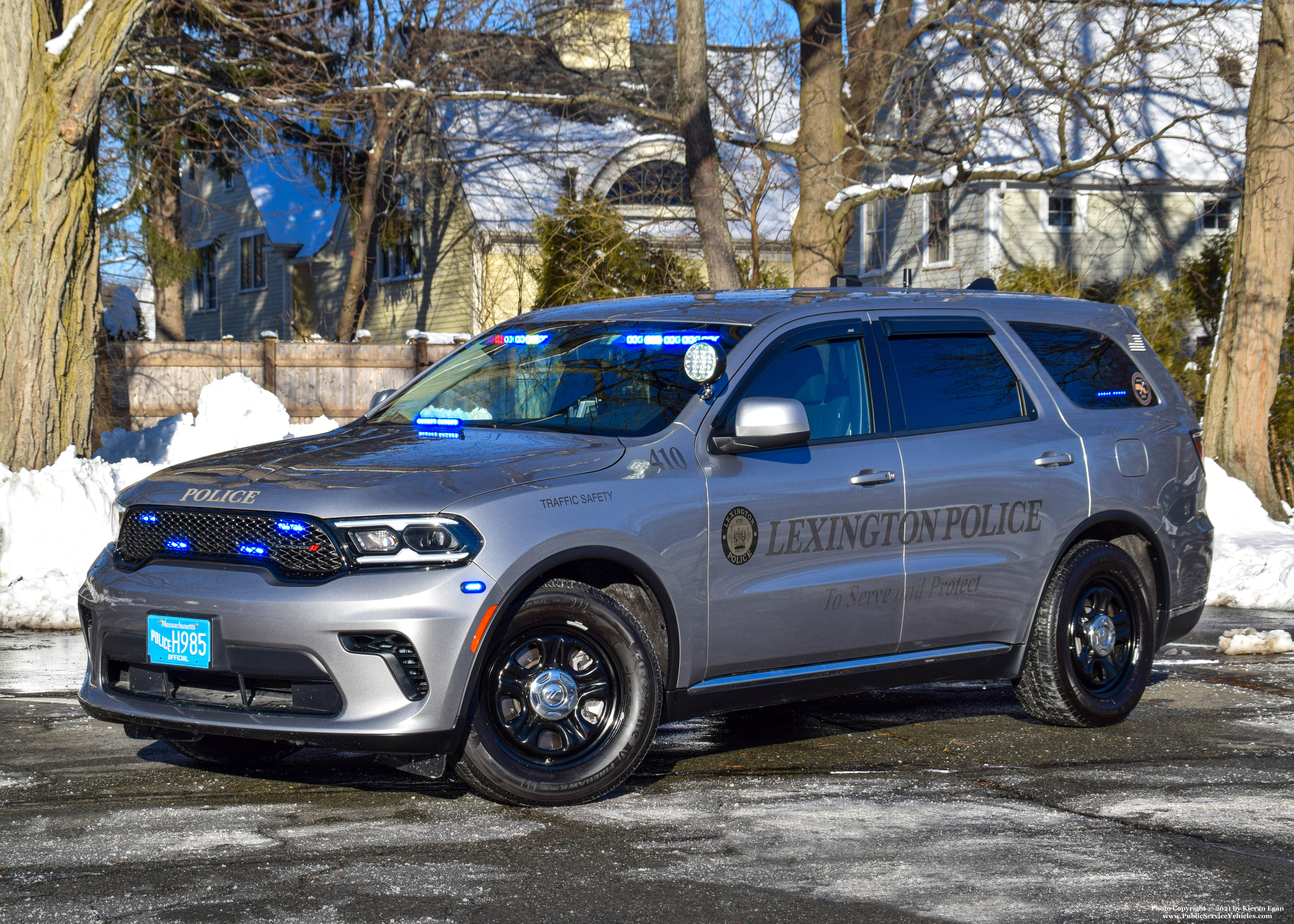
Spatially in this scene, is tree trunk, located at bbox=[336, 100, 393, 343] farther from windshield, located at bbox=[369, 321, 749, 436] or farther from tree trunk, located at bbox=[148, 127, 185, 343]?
windshield, located at bbox=[369, 321, 749, 436]

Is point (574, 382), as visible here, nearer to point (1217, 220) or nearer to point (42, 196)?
point (42, 196)

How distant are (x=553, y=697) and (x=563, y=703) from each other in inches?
1.7

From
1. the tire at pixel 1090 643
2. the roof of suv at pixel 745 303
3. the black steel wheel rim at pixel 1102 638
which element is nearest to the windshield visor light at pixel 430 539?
the roof of suv at pixel 745 303

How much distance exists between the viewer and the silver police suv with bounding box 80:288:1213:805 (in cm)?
509

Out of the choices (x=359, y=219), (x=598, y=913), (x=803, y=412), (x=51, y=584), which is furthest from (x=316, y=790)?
(x=359, y=219)

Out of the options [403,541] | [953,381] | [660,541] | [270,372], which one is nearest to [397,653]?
[403,541]

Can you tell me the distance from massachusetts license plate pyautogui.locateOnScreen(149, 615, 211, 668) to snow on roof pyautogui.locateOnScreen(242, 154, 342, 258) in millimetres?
33801

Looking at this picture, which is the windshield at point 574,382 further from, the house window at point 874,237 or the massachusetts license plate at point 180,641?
the house window at point 874,237

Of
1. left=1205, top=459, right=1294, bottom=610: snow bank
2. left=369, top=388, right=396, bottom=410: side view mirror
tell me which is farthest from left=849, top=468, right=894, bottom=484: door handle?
left=1205, top=459, right=1294, bottom=610: snow bank

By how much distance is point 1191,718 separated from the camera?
7543mm

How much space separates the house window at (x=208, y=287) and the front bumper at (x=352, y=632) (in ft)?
132

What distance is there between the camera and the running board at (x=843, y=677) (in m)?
5.84

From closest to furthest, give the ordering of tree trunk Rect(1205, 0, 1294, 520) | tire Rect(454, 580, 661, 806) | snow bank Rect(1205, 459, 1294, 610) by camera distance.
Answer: tire Rect(454, 580, 661, 806) → snow bank Rect(1205, 459, 1294, 610) → tree trunk Rect(1205, 0, 1294, 520)

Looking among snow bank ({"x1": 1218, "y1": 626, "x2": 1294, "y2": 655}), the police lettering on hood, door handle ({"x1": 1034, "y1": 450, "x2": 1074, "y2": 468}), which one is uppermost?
door handle ({"x1": 1034, "y1": 450, "x2": 1074, "y2": 468})
